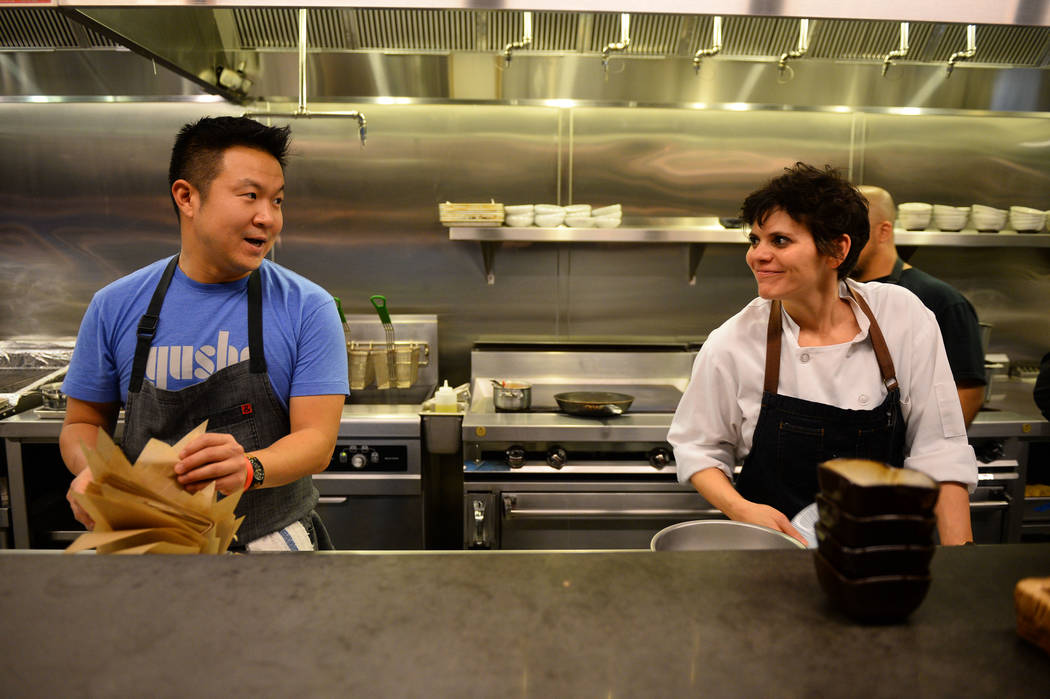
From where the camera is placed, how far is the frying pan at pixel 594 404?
3.01 meters

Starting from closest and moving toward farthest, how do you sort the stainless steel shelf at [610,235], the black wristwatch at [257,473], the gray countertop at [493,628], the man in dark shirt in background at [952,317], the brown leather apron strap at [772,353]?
the gray countertop at [493,628] < the black wristwatch at [257,473] < the brown leather apron strap at [772,353] < the man in dark shirt in background at [952,317] < the stainless steel shelf at [610,235]

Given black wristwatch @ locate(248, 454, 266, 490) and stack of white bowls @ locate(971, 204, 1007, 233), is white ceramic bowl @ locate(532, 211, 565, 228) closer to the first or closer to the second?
stack of white bowls @ locate(971, 204, 1007, 233)

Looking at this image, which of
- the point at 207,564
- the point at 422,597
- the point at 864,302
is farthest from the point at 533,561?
the point at 864,302

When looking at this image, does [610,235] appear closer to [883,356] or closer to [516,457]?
[516,457]

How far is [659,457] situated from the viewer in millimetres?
2895

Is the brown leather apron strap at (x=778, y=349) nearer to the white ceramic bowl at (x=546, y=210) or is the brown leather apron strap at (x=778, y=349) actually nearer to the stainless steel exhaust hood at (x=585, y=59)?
the white ceramic bowl at (x=546, y=210)

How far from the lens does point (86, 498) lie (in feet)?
2.99

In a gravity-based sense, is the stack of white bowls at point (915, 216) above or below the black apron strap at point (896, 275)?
above

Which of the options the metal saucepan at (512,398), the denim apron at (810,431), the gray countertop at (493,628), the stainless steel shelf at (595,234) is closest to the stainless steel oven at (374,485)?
the metal saucepan at (512,398)

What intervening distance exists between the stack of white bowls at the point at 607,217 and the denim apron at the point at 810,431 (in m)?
1.69

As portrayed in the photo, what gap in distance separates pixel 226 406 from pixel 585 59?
8.38ft

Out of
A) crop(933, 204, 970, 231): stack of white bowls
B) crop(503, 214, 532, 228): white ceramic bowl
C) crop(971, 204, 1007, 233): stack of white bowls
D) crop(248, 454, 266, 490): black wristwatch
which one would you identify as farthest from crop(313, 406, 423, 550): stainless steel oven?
crop(971, 204, 1007, 233): stack of white bowls

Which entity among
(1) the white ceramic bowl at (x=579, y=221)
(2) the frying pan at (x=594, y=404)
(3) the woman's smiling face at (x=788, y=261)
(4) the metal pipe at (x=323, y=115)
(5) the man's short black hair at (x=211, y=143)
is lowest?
(2) the frying pan at (x=594, y=404)

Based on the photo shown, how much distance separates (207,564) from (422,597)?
0.29 meters
